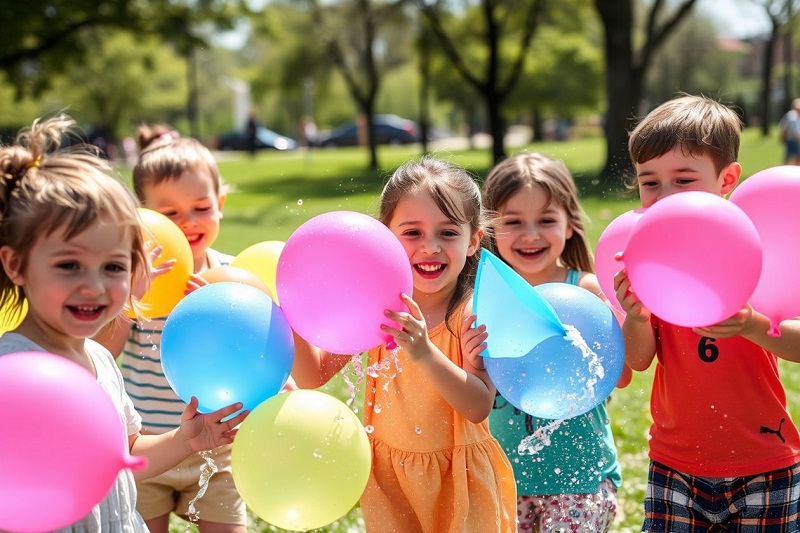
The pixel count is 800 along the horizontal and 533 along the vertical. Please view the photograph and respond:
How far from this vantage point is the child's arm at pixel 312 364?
3.18m

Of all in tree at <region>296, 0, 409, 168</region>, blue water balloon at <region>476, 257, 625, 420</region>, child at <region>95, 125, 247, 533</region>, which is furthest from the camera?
tree at <region>296, 0, 409, 168</region>

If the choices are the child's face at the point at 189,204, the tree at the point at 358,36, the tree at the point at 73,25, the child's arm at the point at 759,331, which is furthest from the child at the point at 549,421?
the tree at the point at 358,36

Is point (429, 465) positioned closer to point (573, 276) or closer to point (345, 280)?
point (345, 280)

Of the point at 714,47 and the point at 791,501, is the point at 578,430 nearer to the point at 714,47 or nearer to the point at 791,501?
the point at 791,501

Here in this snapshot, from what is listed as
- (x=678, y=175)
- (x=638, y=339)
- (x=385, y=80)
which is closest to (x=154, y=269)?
(x=638, y=339)

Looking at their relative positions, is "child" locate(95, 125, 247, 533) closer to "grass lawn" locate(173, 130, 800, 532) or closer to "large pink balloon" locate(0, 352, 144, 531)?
"grass lawn" locate(173, 130, 800, 532)

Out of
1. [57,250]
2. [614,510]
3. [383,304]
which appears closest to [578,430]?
[614,510]

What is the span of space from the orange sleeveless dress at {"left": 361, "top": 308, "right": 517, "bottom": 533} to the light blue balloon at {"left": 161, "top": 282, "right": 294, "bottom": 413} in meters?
0.48

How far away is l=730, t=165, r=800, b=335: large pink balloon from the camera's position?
8.98 feet

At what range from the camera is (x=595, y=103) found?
4775 cm

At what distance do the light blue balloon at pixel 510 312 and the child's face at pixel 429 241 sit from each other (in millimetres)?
241

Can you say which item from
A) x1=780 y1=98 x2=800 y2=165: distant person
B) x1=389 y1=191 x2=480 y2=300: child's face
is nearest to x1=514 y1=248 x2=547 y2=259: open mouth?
x1=389 y1=191 x2=480 y2=300: child's face

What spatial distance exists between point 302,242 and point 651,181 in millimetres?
1283

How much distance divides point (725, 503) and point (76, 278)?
7.24 ft
